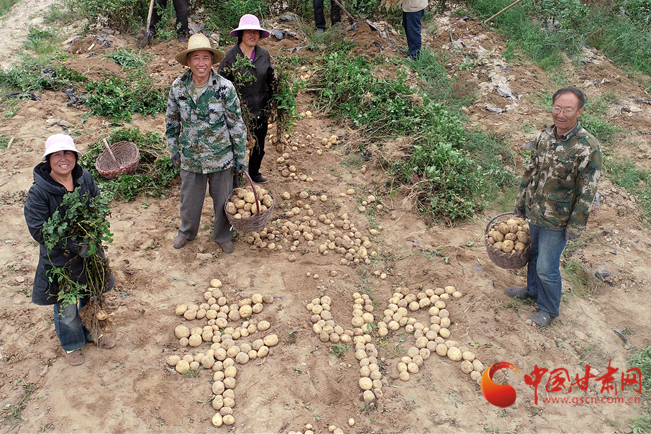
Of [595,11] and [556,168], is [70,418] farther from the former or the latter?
[595,11]

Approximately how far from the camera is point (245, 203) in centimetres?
405

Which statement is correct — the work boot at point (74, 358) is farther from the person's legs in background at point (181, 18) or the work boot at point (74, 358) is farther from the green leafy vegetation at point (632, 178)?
the person's legs in background at point (181, 18)

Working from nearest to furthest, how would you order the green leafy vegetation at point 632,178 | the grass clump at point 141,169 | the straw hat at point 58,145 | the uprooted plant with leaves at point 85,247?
1. the straw hat at point 58,145
2. the uprooted plant with leaves at point 85,247
3. the grass clump at point 141,169
4. the green leafy vegetation at point 632,178

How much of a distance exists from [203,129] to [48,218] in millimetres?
1498

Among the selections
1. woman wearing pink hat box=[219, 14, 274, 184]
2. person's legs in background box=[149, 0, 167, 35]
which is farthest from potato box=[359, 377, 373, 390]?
person's legs in background box=[149, 0, 167, 35]

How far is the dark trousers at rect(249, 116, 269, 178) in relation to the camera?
4.91m

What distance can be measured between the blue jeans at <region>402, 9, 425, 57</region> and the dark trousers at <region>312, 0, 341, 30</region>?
1.36 m

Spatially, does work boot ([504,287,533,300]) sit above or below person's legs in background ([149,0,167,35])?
below

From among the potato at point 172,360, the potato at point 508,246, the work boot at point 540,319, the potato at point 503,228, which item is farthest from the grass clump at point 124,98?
the work boot at point 540,319

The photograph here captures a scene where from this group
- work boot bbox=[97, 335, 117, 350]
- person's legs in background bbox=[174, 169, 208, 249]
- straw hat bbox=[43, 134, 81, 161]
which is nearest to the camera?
straw hat bbox=[43, 134, 81, 161]

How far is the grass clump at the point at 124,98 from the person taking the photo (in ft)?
21.0

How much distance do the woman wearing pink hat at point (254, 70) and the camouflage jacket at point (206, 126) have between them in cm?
63

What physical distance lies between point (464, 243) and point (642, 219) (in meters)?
2.32

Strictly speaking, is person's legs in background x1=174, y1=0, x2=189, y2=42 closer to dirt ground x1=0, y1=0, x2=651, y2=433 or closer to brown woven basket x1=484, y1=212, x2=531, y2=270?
dirt ground x1=0, y1=0, x2=651, y2=433
